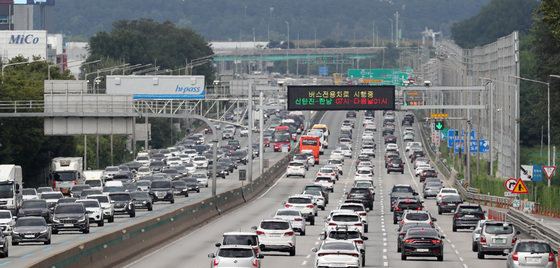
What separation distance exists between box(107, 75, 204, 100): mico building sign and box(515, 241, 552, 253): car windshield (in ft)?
228

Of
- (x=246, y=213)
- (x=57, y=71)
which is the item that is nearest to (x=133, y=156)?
(x=57, y=71)

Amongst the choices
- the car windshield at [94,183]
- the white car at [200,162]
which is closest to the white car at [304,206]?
the car windshield at [94,183]

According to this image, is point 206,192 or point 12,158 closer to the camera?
point 206,192

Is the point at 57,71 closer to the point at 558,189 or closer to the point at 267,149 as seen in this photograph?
the point at 267,149

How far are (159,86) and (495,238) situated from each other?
64044mm

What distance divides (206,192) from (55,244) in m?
45.6

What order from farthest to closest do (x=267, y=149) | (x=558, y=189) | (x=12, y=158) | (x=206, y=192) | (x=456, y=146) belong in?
(x=267, y=149) < (x=456, y=146) < (x=12, y=158) < (x=206, y=192) < (x=558, y=189)

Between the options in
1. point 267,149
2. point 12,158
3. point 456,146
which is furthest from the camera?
point 267,149

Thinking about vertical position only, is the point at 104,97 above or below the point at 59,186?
above

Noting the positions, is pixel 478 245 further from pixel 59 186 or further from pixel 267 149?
pixel 267 149

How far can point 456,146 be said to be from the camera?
11475 cm

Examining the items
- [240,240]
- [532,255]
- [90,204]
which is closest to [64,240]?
[90,204]

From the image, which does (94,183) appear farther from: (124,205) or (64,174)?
(124,205)

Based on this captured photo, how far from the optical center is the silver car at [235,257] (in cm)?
3506
